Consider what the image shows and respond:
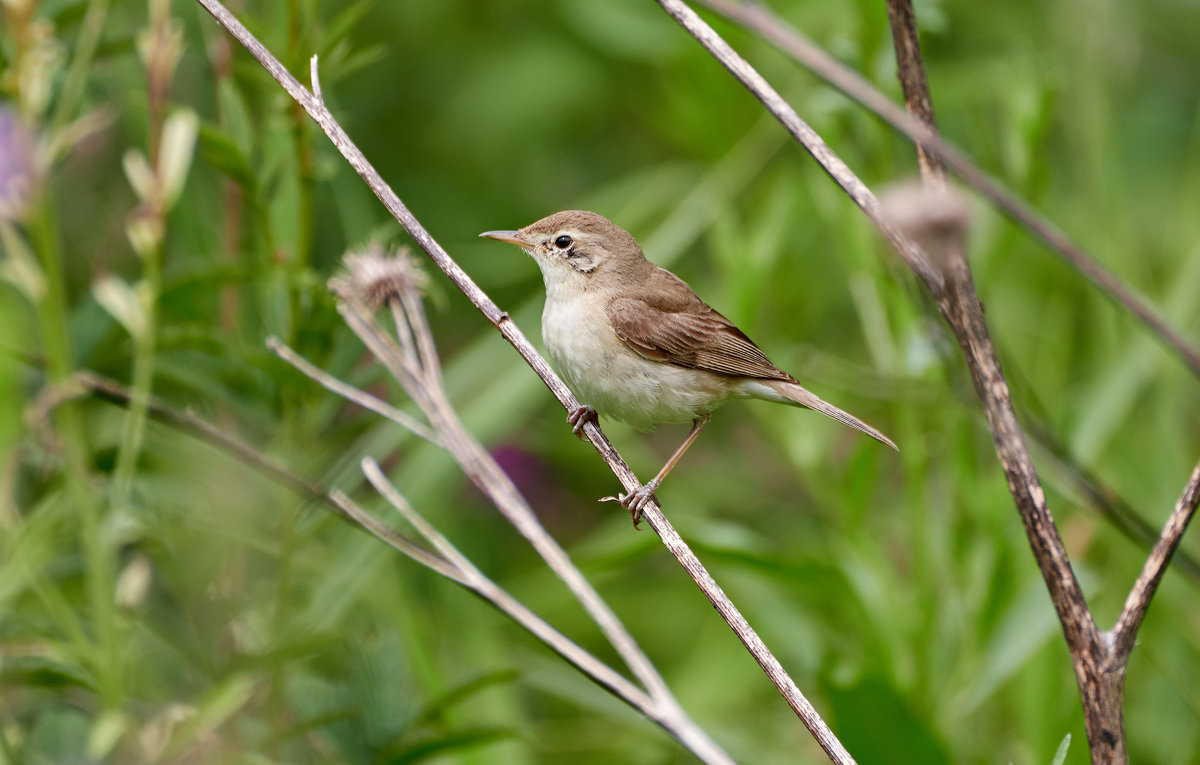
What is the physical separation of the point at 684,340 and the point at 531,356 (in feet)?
2.83

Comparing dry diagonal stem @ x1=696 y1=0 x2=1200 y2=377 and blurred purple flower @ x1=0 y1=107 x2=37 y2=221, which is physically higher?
blurred purple flower @ x1=0 y1=107 x2=37 y2=221

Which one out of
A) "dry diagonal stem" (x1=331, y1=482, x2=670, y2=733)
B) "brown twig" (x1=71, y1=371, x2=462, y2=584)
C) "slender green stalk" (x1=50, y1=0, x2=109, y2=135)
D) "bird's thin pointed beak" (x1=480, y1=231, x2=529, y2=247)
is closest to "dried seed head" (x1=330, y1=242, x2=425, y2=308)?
"brown twig" (x1=71, y1=371, x2=462, y2=584)

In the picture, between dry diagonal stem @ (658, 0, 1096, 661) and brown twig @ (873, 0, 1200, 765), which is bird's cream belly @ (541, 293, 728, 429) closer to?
dry diagonal stem @ (658, 0, 1096, 661)

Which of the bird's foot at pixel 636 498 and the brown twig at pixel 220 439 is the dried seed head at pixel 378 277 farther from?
the bird's foot at pixel 636 498

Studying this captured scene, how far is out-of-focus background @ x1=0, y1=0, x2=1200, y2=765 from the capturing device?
2.15 metres

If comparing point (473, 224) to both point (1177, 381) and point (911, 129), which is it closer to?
point (1177, 381)

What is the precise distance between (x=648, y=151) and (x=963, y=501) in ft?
8.65

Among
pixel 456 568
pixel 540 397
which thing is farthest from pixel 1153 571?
pixel 540 397

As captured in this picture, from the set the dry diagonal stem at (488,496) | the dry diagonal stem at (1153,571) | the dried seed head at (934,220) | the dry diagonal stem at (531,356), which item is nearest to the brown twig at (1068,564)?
the dry diagonal stem at (1153,571)

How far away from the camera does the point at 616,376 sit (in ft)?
9.28

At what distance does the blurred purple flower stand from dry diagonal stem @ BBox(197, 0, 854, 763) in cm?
41

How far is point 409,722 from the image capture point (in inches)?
87.0

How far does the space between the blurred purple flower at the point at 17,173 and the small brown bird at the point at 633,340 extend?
3.85ft

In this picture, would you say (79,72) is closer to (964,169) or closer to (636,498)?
(636,498)
